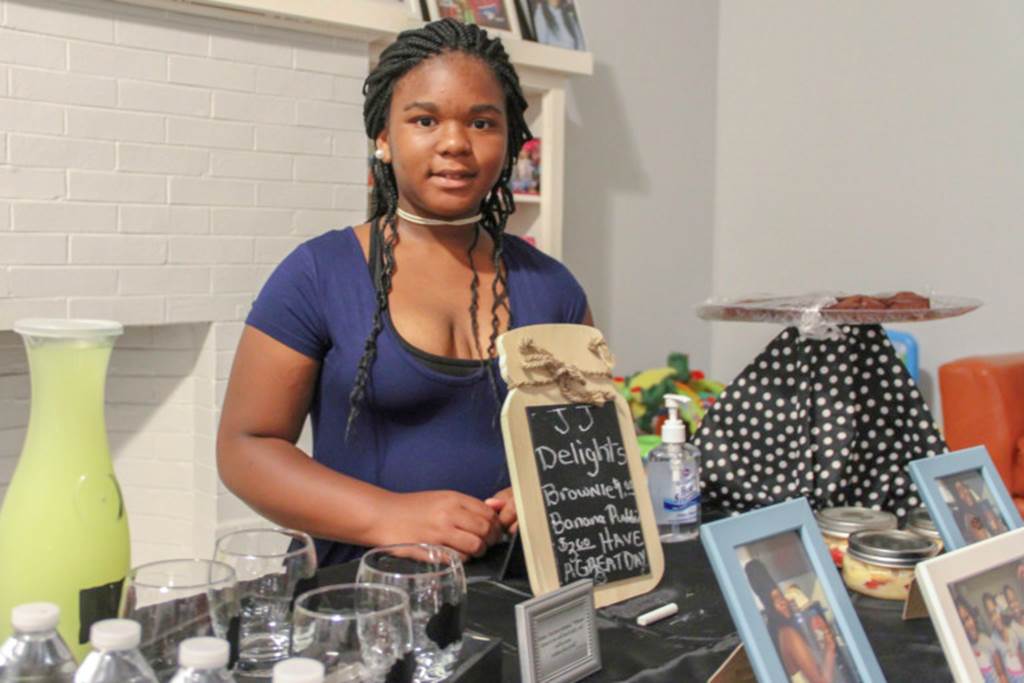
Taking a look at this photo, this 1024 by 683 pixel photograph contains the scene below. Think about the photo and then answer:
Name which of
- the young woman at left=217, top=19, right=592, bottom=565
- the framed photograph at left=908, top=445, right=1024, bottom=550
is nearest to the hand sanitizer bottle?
the young woman at left=217, top=19, right=592, bottom=565

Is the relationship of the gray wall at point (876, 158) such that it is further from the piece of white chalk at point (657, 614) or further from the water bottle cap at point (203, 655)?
the water bottle cap at point (203, 655)

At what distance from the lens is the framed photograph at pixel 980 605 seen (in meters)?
0.79

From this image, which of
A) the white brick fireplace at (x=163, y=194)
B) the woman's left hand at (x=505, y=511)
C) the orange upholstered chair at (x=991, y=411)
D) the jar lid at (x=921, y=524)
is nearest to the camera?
the woman's left hand at (x=505, y=511)

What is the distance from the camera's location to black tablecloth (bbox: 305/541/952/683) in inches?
38.8

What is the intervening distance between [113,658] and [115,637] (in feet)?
0.06

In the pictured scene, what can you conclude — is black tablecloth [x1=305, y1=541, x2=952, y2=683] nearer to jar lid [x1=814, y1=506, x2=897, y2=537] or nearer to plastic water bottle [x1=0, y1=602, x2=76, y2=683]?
jar lid [x1=814, y1=506, x2=897, y2=537]

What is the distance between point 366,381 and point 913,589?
0.71 m

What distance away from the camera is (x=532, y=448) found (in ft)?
3.81

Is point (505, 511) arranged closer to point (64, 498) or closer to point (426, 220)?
point (426, 220)

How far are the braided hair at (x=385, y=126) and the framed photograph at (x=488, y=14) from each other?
1835mm

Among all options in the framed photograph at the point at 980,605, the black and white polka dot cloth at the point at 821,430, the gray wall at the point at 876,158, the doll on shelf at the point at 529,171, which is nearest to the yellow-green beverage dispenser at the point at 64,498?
the framed photograph at the point at 980,605

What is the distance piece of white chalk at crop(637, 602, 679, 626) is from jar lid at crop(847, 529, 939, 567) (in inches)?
9.6

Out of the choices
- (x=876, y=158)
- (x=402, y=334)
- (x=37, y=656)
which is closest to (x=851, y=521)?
(x=402, y=334)

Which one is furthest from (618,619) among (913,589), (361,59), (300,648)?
(361,59)
